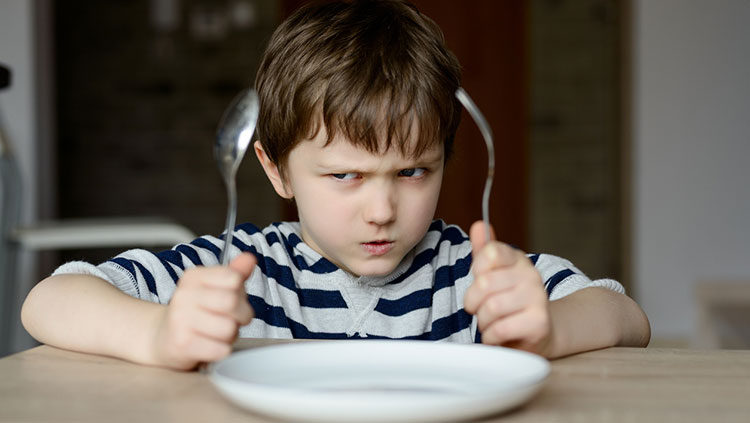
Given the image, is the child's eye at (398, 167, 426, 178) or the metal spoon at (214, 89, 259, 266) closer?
the metal spoon at (214, 89, 259, 266)

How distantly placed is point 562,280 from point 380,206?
0.23m

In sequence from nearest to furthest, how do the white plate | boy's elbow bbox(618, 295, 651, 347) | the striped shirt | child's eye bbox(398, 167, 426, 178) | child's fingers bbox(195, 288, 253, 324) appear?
the white plate < child's fingers bbox(195, 288, 253, 324) < boy's elbow bbox(618, 295, 651, 347) < child's eye bbox(398, 167, 426, 178) < the striped shirt

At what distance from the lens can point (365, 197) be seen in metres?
0.90

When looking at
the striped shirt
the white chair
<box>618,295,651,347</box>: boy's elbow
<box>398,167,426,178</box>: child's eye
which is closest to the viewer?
<box>618,295,651,347</box>: boy's elbow

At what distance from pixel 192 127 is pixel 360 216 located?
4.24 metres

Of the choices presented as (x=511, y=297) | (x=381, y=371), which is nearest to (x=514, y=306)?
(x=511, y=297)

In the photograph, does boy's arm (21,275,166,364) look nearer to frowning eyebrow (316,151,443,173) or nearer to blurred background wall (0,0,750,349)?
frowning eyebrow (316,151,443,173)

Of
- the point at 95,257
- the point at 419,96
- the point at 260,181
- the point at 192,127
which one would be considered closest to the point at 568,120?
the point at 260,181

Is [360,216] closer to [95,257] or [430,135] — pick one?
[430,135]

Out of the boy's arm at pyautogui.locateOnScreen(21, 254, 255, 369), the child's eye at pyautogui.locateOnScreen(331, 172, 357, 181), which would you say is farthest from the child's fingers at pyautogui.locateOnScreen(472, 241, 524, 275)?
the child's eye at pyautogui.locateOnScreen(331, 172, 357, 181)

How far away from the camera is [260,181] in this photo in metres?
4.93

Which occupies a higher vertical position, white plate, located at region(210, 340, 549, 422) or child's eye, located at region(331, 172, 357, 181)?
child's eye, located at region(331, 172, 357, 181)

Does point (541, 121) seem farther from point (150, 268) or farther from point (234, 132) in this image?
point (234, 132)

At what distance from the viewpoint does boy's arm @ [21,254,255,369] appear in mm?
586
